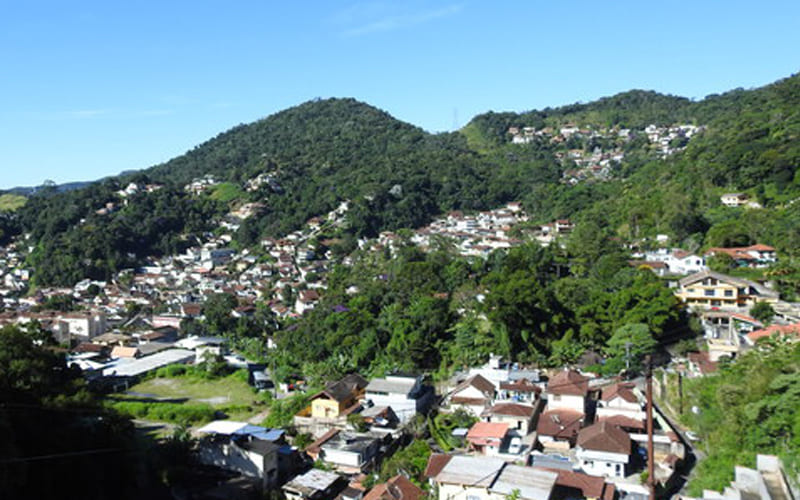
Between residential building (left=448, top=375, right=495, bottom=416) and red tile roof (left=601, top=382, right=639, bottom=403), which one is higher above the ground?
red tile roof (left=601, top=382, right=639, bottom=403)

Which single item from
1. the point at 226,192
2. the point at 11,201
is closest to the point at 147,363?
the point at 226,192

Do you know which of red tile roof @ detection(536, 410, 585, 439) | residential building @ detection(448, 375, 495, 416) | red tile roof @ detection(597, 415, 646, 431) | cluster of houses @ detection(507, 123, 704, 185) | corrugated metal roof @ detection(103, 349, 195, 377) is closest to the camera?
red tile roof @ detection(597, 415, 646, 431)

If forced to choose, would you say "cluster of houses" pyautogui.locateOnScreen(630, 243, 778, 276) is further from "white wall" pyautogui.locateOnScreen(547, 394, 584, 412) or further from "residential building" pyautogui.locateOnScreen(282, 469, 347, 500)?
"residential building" pyautogui.locateOnScreen(282, 469, 347, 500)

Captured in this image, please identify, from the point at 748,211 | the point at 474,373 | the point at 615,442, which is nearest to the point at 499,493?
the point at 615,442

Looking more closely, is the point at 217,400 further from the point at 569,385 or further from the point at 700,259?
the point at 700,259

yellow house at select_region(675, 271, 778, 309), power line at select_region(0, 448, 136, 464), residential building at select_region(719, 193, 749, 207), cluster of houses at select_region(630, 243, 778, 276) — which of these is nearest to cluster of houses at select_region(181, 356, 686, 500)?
power line at select_region(0, 448, 136, 464)

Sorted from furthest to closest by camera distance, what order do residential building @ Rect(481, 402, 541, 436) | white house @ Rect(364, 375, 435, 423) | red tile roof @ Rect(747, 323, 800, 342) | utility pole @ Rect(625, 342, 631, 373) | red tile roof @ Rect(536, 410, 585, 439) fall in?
utility pole @ Rect(625, 342, 631, 373) < white house @ Rect(364, 375, 435, 423) < red tile roof @ Rect(747, 323, 800, 342) < residential building @ Rect(481, 402, 541, 436) < red tile roof @ Rect(536, 410, 585, 439)

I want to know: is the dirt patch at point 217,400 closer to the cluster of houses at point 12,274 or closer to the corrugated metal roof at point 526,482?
the corrugated metal roof at point 526,482
